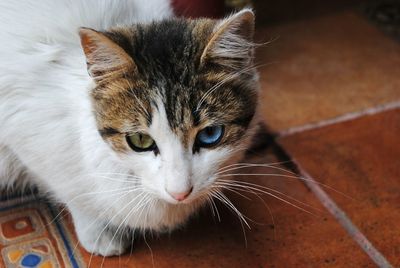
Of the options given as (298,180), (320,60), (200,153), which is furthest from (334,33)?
(200,153)

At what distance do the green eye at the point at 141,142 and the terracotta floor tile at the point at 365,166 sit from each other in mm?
608

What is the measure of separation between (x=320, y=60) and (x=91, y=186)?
108cm

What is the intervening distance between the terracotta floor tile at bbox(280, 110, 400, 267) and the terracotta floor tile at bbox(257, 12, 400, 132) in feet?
0.27

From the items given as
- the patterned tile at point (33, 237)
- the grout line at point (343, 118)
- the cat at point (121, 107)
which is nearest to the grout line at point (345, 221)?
the grout line at point (343, 118)

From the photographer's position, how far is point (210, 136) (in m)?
0.97

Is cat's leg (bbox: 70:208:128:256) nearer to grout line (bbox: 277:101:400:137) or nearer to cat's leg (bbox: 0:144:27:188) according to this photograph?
cat's leg (bbox: 0:144:27:188)

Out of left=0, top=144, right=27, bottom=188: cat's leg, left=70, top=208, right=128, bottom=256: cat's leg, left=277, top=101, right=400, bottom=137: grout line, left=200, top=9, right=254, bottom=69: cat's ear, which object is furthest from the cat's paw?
left=277, top=101, right=400, bottom=137: grout line

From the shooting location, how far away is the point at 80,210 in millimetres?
1194

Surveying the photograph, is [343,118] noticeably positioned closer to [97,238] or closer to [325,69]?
[325,69]

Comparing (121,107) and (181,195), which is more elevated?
(121,107)

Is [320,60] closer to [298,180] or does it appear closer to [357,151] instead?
[357,151]

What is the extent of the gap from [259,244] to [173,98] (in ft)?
1.58

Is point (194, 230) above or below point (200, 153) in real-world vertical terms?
below

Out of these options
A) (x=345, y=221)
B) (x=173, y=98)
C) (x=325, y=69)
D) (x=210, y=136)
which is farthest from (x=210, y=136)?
(x=325, y=69)
